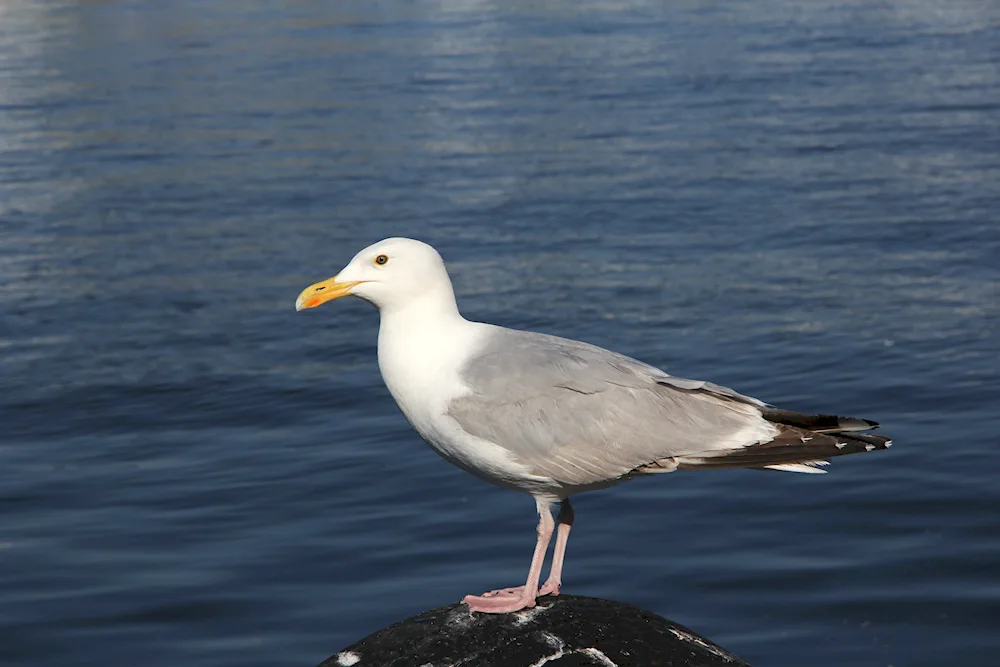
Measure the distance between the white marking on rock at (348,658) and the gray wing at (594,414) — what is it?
1.25 m

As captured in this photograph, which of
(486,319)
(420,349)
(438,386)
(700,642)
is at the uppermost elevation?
(420,349)

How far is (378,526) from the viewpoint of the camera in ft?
37.3

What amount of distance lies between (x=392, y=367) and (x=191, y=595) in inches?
160

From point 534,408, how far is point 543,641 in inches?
45.8

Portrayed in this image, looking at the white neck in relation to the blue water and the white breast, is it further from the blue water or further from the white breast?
the blue water

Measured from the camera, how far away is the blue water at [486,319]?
408 inches

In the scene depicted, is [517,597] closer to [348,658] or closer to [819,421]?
[348,658]

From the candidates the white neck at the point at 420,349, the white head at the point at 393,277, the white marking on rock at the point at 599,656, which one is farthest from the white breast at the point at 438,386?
the white marking on rock at the point at 599,656

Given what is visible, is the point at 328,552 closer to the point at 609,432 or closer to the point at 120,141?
the point at 609,432

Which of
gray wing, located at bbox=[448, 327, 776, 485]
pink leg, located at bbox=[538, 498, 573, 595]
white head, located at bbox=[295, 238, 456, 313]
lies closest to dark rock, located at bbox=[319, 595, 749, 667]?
pink leg, located at bbox=[538, 498, 573, 595]

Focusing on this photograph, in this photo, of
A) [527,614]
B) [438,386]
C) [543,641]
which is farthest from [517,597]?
[438,386]

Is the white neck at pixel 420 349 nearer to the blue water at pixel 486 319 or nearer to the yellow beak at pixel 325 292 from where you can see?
the yellow beak at pixel 325 292

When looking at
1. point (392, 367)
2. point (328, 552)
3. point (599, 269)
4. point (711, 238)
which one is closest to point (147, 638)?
point (328, 552)

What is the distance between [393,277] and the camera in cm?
730
